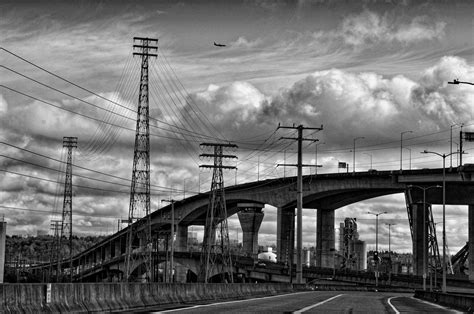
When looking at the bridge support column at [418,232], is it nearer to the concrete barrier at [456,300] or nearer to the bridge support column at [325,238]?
the bridge support column at [325,238]

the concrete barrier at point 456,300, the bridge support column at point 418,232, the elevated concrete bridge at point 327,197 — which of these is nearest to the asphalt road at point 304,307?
the concrete barrier at point 456,300

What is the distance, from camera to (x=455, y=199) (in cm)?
13050

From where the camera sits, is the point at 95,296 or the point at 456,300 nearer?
the point at 95,296

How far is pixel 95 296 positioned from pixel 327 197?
434 feet

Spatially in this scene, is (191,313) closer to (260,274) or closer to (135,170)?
(135,170)

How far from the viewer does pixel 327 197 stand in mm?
157250

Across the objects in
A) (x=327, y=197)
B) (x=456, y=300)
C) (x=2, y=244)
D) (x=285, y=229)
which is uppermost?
(x=327, y=197)

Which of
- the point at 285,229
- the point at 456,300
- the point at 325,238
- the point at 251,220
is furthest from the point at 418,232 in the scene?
the point at 456,300

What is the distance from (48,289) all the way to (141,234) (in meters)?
171

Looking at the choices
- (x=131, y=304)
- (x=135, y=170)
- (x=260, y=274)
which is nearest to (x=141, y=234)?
(x=260, y=274)

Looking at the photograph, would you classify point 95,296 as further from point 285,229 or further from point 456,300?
point 285,229

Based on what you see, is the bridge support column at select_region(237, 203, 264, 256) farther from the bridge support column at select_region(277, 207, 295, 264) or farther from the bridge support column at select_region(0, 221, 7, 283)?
the bridge support column at select_region(0, 221, 7, 283)

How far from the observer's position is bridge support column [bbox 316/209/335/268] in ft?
526

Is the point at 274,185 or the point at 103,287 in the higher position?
the point at 274,185
